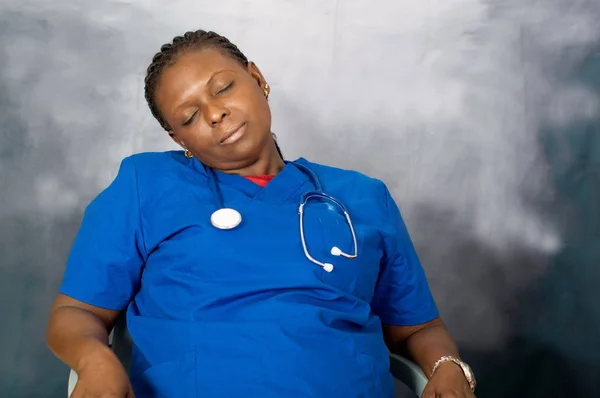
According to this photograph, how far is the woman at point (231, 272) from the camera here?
0.89 meters

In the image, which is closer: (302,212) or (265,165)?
(302,212)

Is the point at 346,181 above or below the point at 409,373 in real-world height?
above

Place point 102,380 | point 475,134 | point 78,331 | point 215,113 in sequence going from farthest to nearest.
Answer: point 475,134
point 215,113
point 78,331
point 102,380

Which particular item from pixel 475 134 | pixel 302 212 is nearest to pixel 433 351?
pixel 302 212

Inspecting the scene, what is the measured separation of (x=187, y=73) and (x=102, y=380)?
0.45 meters

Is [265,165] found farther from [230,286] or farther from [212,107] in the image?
Answer: [230,286]

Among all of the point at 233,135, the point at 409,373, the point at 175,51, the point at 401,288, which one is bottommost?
the point at 409,373

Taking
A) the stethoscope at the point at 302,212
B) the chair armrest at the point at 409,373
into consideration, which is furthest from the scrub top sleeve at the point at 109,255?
the chair armrest at the point at 409,373

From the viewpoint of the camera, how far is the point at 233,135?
1041mm

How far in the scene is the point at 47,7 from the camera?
61.0 inches

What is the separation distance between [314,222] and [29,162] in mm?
819

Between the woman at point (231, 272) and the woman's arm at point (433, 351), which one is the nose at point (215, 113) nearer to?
the woman at point (231, 272)

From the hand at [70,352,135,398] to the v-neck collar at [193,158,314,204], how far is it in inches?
11.4

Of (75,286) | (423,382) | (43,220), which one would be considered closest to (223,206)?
(75,286)
